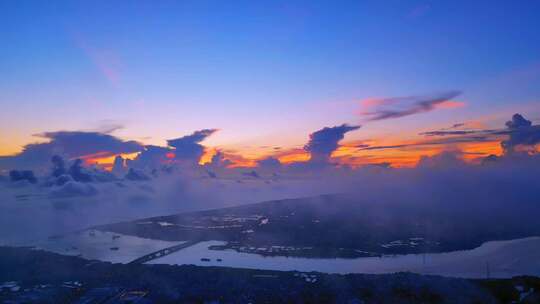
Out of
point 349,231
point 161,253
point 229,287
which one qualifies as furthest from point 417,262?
point 161,253

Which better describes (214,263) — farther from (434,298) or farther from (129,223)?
(129,223)

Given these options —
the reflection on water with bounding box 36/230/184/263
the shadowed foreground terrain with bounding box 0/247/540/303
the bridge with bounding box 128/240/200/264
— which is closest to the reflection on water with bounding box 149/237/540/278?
the bridge with bounding box 128/240/200/264

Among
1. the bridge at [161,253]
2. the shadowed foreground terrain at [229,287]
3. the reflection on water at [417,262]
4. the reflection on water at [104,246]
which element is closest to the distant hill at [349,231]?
the reflection on water at [417,262]

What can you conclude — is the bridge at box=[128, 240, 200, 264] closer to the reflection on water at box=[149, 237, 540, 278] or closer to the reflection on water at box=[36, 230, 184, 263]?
the reflection on water at box=[149, 237, 540, 278]

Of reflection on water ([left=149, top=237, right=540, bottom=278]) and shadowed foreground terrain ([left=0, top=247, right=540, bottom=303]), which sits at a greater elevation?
shadowed foreground terrain ([left=0, top=247, right=540, bottom=303])

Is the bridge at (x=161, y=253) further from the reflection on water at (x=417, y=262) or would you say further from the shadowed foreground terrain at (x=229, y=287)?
the shadowed foreground terrain at (x=229, y=287)
